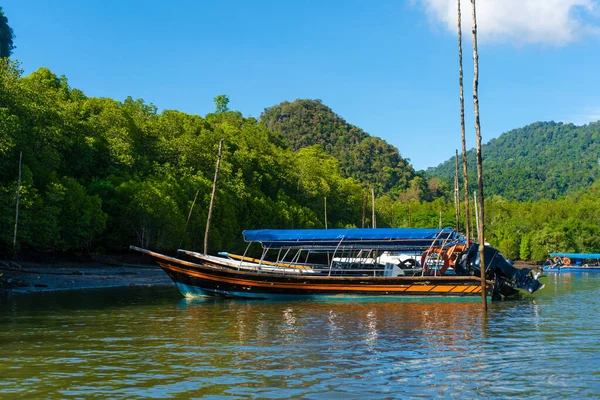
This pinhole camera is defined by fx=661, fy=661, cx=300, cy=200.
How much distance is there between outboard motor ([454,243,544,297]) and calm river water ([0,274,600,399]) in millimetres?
3381

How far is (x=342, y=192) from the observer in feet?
360

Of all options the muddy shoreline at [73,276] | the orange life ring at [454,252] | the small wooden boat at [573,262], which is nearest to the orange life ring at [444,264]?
the orange life ring at [454,252]

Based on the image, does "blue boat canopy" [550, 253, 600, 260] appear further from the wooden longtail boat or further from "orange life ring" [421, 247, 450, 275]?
"orange life ring" [421, 247, 450, 275]

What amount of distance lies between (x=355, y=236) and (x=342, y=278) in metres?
2.27

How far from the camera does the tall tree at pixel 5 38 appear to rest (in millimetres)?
99750

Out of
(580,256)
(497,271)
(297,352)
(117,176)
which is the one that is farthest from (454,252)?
(580,256)

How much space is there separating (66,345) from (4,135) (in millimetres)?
27135

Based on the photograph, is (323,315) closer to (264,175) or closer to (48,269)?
(48,269)

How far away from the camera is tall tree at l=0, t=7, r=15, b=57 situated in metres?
99.8

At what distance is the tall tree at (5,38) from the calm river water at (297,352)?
84968 millimetres

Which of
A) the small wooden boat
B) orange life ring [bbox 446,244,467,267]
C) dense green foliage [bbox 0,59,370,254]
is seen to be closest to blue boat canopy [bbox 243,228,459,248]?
orange life ring [bbox 446,244,467,267]

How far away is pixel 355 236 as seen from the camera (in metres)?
30.8

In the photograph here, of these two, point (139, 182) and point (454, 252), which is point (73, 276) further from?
point (454, 252)

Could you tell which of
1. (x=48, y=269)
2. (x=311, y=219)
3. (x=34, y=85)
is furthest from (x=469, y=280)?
(x=311, y=219)
